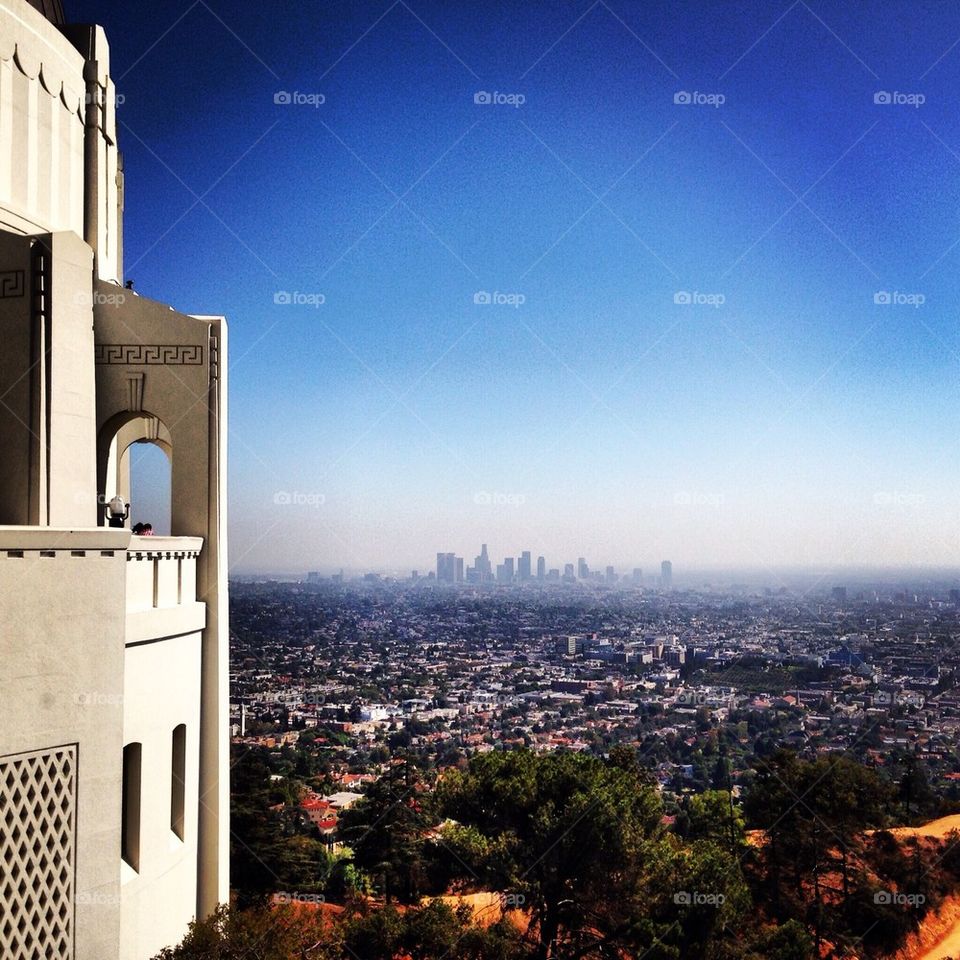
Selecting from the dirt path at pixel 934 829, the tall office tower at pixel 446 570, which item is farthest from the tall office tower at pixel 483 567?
the dirt path at pixel 934 829

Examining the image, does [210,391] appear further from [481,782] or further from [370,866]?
[370,866]

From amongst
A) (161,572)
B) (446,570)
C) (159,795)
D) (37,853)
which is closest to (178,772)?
(159,795)

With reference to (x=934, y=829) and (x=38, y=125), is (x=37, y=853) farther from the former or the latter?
(x=934, y=829)

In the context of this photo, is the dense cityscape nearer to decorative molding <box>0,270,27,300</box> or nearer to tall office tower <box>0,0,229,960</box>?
tall office tower <box>0,0,229,960</box>

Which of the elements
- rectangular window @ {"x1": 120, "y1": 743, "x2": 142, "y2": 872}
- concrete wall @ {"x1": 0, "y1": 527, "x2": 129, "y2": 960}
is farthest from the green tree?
concrete wall @ {"x1": 0, "y1": 527, "x2": 129, "y2": 960}

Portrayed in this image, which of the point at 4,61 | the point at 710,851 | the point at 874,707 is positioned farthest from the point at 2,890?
the point at 874,707

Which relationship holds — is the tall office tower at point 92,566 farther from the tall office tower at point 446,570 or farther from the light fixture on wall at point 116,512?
the tall office tower at point 446,570
